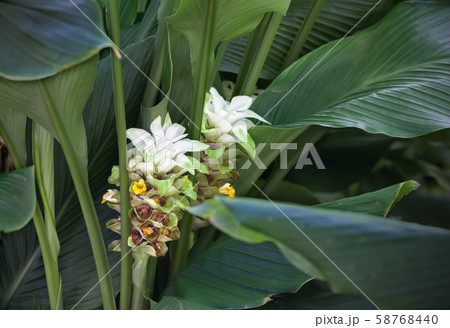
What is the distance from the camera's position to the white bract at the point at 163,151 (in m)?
0.40

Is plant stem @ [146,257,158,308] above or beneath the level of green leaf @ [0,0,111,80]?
beneath

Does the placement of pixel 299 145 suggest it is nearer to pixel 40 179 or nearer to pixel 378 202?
pixel 378 202

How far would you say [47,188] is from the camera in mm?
450

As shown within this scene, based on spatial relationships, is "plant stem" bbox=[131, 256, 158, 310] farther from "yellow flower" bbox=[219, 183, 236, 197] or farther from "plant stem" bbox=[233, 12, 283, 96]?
"plant stem" bbox=[233, 12, 283, 96]

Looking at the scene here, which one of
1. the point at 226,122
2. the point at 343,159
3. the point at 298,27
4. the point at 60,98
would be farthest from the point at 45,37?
the point at 343,159

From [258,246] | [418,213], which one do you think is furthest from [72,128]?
[418,213]

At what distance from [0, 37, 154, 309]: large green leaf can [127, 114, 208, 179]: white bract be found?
0.39 feet

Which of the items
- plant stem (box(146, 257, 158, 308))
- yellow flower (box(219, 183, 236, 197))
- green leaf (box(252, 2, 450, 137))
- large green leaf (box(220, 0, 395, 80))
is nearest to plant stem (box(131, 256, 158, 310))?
plant stem (box(146, 257, 158, 308))

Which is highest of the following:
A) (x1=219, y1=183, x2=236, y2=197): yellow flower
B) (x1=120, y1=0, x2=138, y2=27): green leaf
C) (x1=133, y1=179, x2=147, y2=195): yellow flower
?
(x1=120, y1=0, x2=138, y2=27): green leaf

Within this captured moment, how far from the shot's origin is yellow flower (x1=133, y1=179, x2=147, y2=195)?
39cm

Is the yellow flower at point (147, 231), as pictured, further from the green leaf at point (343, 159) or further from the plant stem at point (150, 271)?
the green leaf at point (343, 159)

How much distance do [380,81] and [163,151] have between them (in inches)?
10.3
